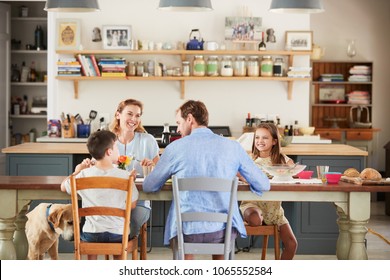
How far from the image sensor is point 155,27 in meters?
8.97

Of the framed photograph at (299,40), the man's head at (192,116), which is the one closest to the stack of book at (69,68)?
the framed photograph at (299,40)

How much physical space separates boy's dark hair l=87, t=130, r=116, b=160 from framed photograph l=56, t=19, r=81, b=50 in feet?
14.3

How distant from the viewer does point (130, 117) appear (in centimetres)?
552

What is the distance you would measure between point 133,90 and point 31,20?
260 cm

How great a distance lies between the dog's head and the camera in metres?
4.97

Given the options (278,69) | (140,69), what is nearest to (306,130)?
(278,69)

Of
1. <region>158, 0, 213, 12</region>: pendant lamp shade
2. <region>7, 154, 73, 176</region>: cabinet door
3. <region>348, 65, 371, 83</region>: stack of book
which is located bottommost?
<region>7, 154, 73, 176</region>: cabinet door

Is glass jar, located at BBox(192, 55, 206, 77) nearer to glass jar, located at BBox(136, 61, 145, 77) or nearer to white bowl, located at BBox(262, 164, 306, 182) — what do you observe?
glass jar, located at BBox(136, 61, 145, 77)

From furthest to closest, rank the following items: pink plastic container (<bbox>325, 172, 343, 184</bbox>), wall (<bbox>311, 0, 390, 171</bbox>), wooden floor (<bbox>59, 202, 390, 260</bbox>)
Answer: wall (<bbox>311, 0, 390, 171</bbox>)
wooden floor (<bbox>59, 202, 390, 260</bbox>)
pink plastic container (<bbox>325, 172, 343, 184</bbox>)

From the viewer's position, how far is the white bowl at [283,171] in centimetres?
482

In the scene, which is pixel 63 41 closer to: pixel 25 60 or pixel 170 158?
pixel 25 60

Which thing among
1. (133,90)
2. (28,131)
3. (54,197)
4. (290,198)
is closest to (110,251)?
(54,197)

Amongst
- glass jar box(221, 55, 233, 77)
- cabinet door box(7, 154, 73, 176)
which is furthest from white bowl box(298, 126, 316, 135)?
cabinet door box(7, 154, 73, 176)

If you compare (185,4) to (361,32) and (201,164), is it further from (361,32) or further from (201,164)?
(361,32)
